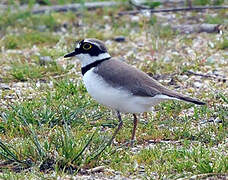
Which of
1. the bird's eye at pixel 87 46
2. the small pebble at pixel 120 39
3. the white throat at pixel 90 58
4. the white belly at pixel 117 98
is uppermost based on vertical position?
the bird's eye at pixel 87 46

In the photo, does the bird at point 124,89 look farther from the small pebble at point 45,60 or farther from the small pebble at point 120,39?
the small pebble at point 120,39

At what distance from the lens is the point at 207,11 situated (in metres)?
10.5

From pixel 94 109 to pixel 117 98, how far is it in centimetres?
129

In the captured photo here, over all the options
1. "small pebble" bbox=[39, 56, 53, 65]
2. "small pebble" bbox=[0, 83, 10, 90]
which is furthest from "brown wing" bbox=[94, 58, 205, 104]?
"small pebble" bbox=[39, 56, 53, 65]

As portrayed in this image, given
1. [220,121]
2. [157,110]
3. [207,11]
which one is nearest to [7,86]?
[157,110]

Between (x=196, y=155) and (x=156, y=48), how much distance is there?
3889 millimetres

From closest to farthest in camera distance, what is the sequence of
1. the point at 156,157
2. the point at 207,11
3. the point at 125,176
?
the point at 125,176
the point at 156,157
the point at 207,11

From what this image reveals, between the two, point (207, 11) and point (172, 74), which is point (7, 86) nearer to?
point (172, 74)

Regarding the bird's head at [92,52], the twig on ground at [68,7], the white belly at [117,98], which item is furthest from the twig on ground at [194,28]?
the white belly at [117,98]

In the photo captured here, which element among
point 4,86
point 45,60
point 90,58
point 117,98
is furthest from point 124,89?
point 45,60

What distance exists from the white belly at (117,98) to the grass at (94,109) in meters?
0.34

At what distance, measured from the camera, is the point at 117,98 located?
5484 millimetres

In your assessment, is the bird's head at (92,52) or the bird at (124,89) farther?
the bird's head at (92,52)

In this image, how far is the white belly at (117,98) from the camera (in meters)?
5.49
